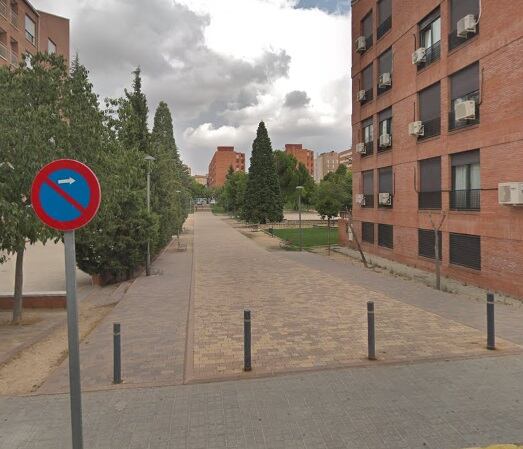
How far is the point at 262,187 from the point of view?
54375mm

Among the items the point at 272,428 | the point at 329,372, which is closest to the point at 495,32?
the point at 329,372

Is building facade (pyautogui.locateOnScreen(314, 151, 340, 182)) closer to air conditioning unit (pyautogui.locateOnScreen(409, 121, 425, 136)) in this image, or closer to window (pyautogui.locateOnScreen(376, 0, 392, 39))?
window (pyautogui.locateOnScreen(376, 0, 392, 39))

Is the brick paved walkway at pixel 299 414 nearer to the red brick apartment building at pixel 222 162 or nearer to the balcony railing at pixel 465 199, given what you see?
the balcony railing at pixel 465 199

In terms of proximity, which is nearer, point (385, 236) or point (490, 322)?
point (490, 322)

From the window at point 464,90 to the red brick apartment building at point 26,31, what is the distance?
26.6 metres

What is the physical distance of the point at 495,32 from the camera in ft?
43.8

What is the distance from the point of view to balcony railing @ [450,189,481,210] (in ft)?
48.5

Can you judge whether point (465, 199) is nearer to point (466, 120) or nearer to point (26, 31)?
point (466, 120)

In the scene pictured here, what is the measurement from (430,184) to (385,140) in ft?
14.2

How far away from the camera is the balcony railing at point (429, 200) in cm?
1722

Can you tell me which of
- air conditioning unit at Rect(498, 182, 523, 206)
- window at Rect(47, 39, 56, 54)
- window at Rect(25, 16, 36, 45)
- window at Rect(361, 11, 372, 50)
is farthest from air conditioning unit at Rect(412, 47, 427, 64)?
window at Rect(47, 39, 56, 54)

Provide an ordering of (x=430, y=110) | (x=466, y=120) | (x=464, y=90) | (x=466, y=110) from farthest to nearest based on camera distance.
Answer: (x=430, y=110) < (x=464, y=90) < (x=466, y=120) < (x=466, y=110)

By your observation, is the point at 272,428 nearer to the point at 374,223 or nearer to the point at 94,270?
the point at 94,270

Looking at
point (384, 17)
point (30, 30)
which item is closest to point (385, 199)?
point (384, 17)
